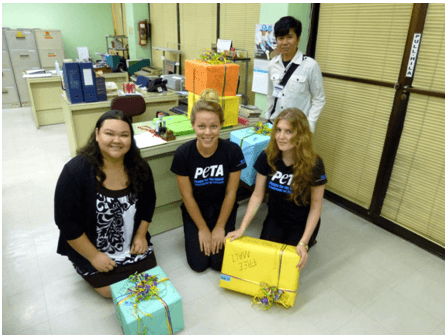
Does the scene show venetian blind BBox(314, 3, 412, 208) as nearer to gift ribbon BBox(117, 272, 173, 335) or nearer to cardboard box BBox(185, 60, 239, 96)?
cardboard box BBox(185, 60, 239, 96)

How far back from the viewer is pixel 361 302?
1.79 metres

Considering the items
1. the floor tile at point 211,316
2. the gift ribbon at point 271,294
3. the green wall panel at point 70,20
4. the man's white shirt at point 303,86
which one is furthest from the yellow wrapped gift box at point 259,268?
the green wall panel at point 70,20

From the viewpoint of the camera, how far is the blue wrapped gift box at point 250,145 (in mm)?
2219

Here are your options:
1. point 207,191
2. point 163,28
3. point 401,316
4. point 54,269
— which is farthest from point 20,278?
point 163,28

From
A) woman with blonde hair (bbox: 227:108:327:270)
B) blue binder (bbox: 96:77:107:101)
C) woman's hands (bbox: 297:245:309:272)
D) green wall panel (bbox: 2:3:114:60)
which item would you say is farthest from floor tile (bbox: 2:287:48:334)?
green wall panel (bbox: 2:3:114:60)

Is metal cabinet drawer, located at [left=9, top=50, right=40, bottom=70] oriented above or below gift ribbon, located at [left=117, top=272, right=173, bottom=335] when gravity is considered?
above

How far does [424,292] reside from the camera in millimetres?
1880

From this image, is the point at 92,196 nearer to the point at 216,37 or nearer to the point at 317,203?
the point at 317,203

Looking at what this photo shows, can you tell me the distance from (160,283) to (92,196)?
0.57 m

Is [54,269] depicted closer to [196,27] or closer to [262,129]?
[262,129]

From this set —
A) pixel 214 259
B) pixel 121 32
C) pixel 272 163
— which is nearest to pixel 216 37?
pixel 272 163

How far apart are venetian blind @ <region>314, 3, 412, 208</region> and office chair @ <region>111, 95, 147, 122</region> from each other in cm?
181

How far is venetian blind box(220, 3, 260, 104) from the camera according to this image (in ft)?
10.8

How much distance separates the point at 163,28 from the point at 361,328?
514 cm
